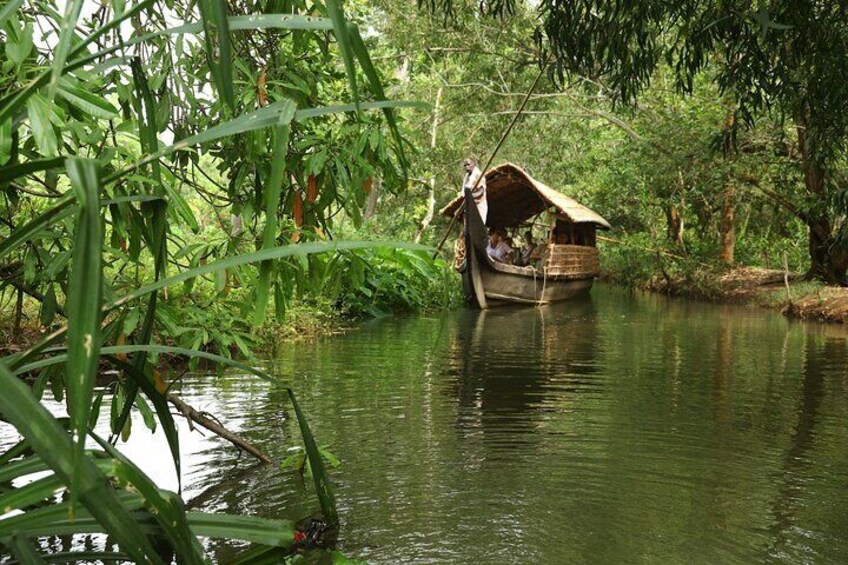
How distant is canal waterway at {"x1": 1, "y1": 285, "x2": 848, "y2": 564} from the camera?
418cm

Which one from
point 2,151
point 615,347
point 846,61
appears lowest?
point 615,347

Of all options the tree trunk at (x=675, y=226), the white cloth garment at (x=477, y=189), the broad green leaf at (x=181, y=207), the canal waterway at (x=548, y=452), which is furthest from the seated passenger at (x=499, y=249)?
the broad green leaf at (x=181, y=207)

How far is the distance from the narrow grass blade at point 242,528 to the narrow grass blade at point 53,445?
0.34 meters

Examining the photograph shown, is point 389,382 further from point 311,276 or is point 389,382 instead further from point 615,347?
point 311,276

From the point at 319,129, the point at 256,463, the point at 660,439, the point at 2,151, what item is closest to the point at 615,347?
the point at 660,439

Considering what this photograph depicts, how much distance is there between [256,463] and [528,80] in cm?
1692

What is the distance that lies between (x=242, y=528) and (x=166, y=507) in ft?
0.77

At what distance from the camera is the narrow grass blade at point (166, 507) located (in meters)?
1.08

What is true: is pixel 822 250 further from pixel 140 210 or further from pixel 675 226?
pixel 140 210

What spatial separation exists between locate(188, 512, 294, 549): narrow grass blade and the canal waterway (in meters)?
0.37

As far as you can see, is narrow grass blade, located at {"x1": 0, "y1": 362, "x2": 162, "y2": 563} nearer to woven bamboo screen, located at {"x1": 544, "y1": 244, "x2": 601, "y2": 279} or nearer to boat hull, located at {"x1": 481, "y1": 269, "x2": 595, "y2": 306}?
boat hull, located at {"x1": 481, "y1": 269, "x2": 595, "y2": 306}

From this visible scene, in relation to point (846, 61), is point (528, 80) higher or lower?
higher

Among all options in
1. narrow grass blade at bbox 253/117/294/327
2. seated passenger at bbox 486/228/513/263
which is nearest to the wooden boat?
seated passenger at bbox 486/228/513/263

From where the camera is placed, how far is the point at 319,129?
4.44 metres
